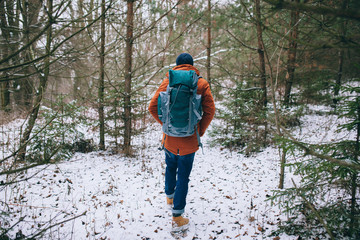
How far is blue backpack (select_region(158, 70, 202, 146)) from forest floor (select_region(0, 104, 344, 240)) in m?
1.38

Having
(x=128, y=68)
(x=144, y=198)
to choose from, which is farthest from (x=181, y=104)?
(x=128, y=68)

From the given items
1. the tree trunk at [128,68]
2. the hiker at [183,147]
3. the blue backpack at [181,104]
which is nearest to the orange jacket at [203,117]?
the hiker at [183,147]

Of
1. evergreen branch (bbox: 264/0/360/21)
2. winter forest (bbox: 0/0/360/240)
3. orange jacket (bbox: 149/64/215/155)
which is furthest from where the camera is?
orange jacket (bbox: 149/64/215/155)

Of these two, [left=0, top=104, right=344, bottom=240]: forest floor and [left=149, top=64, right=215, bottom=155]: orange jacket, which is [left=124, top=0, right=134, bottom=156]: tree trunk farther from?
[left=149, top=64, right=215, bottom=155]: orange jacket

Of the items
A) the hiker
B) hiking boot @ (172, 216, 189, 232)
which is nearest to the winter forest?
hiking boot @ (172, 216, 189, 232)

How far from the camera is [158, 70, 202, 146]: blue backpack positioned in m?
2.65

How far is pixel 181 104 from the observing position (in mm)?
2701

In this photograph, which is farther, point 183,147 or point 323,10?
point 183,147

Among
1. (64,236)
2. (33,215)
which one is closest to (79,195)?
(33,215)

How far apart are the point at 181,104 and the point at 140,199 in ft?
7.10

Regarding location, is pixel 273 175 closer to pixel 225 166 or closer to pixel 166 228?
pixel 225 166

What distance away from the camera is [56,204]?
3.47 m

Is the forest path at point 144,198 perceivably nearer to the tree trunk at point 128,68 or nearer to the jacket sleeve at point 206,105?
the tree trunk at point 128,68

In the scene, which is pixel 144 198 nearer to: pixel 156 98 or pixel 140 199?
pixel 140 199
